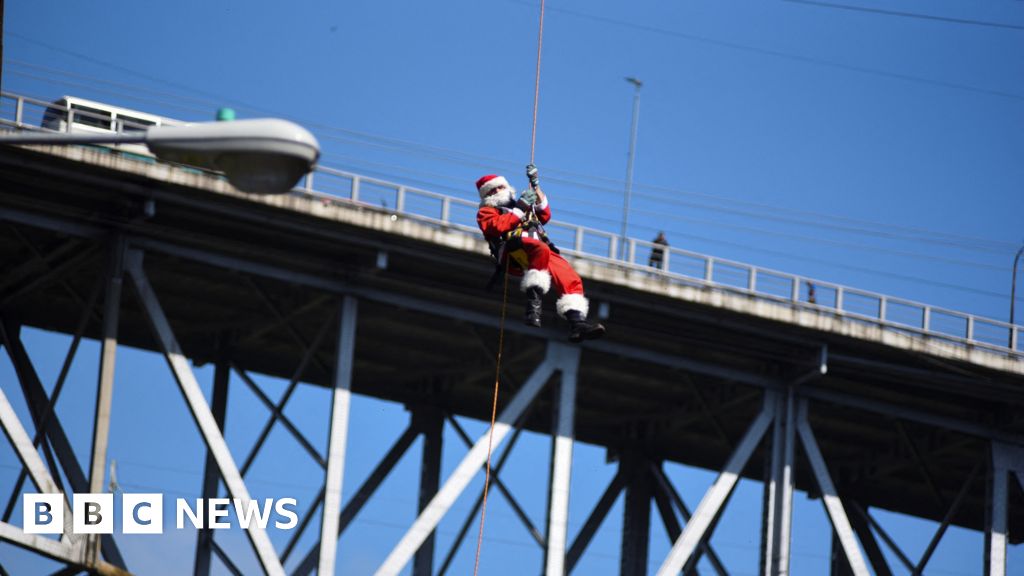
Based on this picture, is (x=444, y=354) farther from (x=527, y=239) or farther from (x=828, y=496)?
(x=527, y=239)

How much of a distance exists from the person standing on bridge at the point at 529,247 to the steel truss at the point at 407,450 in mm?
12905

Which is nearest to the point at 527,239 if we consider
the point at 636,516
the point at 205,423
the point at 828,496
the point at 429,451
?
the point at 205,423

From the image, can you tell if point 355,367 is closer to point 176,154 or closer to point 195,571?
point 195,571

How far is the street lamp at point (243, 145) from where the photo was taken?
1251 centimetres

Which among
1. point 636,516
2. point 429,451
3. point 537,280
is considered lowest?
point 537,280

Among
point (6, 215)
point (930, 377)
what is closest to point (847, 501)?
point (930, 377)

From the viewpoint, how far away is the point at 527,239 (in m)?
26.1

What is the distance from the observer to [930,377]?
1724 inches

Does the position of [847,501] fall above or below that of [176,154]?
above

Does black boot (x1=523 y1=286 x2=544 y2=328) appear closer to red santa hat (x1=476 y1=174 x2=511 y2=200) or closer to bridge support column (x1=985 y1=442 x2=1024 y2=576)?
red santa hat (x1=476 y1=174 x2=511 y2=200)

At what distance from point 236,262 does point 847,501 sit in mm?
23951

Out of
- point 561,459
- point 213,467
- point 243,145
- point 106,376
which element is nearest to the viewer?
point 243,145

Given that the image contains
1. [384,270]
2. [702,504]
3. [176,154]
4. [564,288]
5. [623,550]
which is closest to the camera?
[176,154]

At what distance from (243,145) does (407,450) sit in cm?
3652
